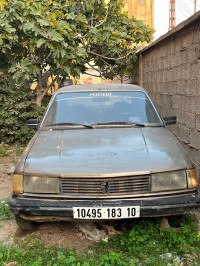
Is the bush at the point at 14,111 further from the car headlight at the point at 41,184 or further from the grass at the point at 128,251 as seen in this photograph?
the car headlight at the point at 41,184

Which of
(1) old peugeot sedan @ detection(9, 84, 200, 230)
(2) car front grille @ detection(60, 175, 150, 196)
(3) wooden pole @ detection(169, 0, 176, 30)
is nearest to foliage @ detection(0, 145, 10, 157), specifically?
(1) old peugeot sedan @ detection(9, 84, 200, 230)

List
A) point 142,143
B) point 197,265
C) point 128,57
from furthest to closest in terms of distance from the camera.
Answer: point 128,57 < point 142,143 < point 197,265

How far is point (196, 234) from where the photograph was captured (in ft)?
9.91

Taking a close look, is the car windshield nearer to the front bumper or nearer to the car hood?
the car hood

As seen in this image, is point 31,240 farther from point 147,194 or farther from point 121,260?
point 147,194

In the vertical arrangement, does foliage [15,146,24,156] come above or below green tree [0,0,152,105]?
below

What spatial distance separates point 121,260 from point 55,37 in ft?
15.3

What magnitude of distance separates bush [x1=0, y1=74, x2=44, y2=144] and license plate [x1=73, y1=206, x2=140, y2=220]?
191 inches

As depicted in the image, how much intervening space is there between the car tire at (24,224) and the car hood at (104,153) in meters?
0.64

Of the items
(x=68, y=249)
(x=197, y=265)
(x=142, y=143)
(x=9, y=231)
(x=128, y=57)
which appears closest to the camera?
(x=197, y=265)

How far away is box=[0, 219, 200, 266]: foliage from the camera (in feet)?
8.66

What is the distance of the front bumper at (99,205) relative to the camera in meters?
2.63

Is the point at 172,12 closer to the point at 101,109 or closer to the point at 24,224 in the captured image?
the point at 101,109

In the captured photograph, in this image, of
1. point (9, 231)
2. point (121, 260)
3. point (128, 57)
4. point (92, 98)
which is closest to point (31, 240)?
point (9, 231)
